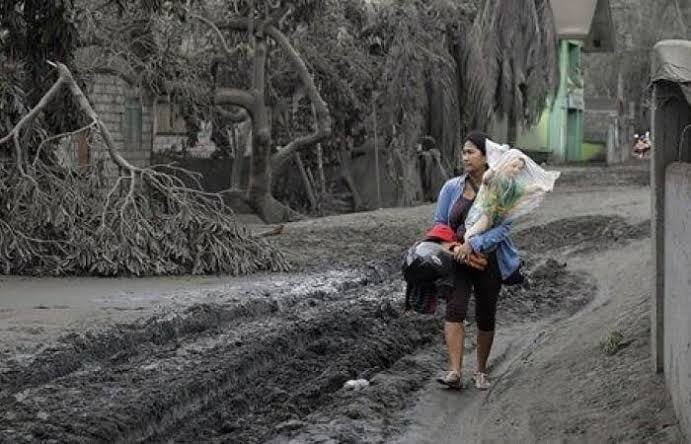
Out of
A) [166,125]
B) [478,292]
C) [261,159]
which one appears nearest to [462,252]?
[478,292]

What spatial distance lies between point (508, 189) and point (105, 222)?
716cm

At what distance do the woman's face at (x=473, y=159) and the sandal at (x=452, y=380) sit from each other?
1.41 meters

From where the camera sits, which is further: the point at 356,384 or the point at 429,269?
the point at 356,384

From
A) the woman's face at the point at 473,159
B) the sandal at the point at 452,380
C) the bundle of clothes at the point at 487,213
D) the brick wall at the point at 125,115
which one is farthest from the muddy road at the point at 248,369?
the brick wall at the point at 125,115

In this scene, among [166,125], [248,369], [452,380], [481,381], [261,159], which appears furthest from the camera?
[166,125]

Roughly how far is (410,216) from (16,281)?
9.52 metres

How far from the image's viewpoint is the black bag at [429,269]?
24.3 feet

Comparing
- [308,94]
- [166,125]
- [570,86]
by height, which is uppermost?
[570,86]

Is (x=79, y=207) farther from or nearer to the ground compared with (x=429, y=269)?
farther from the ground

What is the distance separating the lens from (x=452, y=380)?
7570 mm

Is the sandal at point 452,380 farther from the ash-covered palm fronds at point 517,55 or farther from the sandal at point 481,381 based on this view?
the ash-covered palm fronds at point 517,55

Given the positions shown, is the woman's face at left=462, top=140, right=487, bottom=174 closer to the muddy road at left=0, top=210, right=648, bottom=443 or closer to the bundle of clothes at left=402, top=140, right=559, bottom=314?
the bundle of clothes at left=402, top=140, right=559, bottom=314

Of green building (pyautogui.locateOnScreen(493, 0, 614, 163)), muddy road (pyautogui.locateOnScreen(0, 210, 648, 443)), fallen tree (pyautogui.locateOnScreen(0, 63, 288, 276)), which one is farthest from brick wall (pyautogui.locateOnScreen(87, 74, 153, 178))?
green building (pyautogui.locateOnScreen(493, 0, 614, 163))

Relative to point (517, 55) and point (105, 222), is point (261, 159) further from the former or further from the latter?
point (105, 222)
